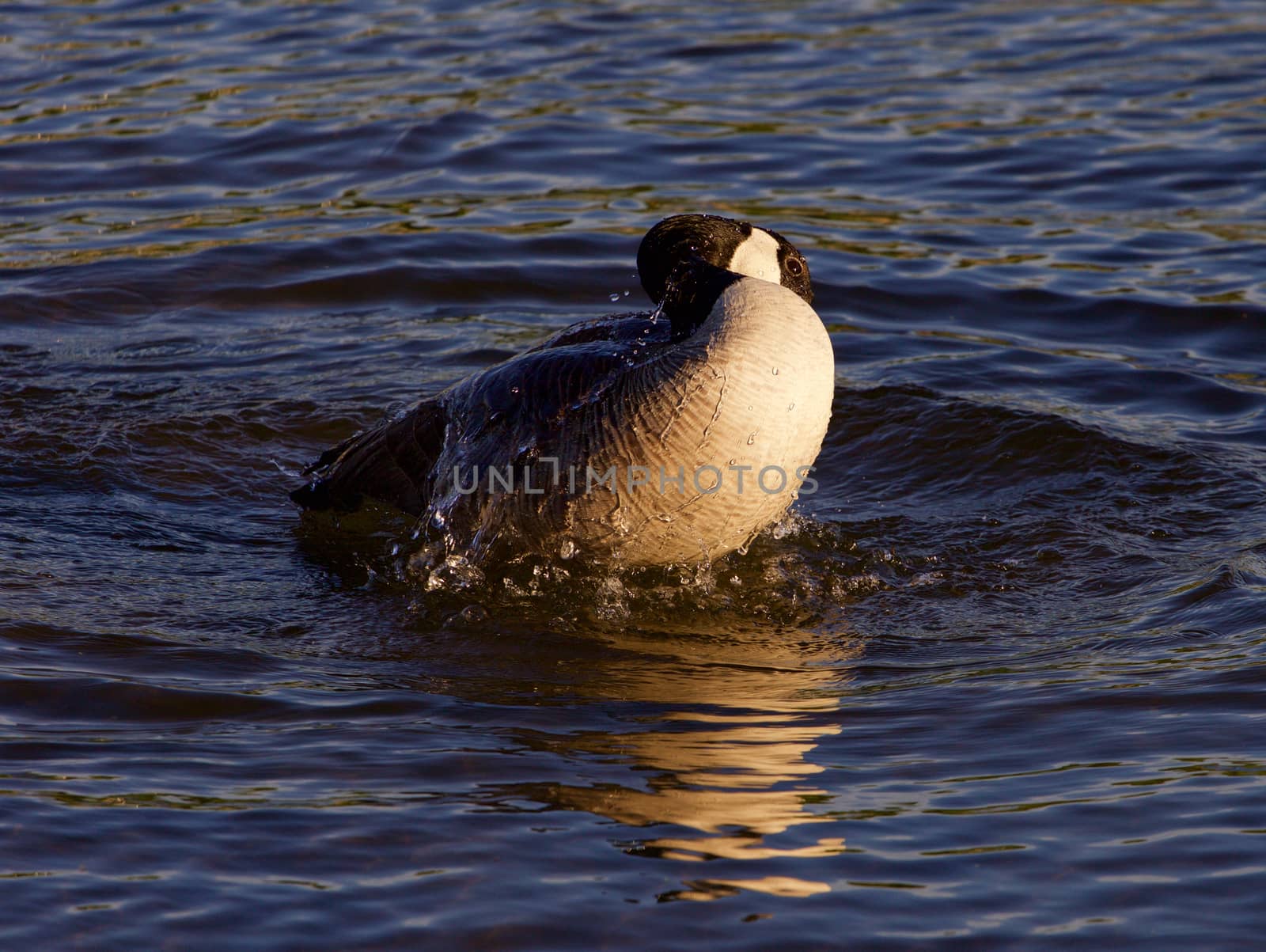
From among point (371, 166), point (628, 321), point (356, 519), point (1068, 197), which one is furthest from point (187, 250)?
point (1068, 197)

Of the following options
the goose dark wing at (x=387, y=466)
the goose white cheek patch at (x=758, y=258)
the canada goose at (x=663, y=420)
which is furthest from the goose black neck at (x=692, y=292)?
the goose dark wing at (x=387, y=466)

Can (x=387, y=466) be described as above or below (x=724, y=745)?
above

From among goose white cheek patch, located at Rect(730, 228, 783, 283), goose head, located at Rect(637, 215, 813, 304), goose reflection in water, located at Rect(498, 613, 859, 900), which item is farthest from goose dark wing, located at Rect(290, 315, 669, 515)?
goose reflection in water, located at Rect(498, 613, 859, 900)

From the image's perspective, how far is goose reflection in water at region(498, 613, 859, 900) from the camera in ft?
12.9

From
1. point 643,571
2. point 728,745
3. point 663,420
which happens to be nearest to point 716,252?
point 663,420

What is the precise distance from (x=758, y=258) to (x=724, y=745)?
2.04m

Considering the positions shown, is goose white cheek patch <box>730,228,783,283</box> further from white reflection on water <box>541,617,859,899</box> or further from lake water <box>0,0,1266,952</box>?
white reflection on water <box>541,617,859,899</box>

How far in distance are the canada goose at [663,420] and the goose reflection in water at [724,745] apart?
44cm

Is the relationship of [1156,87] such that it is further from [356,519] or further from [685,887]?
[685,887]

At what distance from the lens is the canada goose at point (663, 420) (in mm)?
5086

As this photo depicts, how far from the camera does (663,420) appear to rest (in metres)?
5.13

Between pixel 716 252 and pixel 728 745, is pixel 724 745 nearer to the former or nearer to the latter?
pixel 728 745

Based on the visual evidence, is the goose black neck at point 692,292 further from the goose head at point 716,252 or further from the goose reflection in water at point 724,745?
the goose reflection in water at point 724,745

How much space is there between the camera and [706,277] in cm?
546
